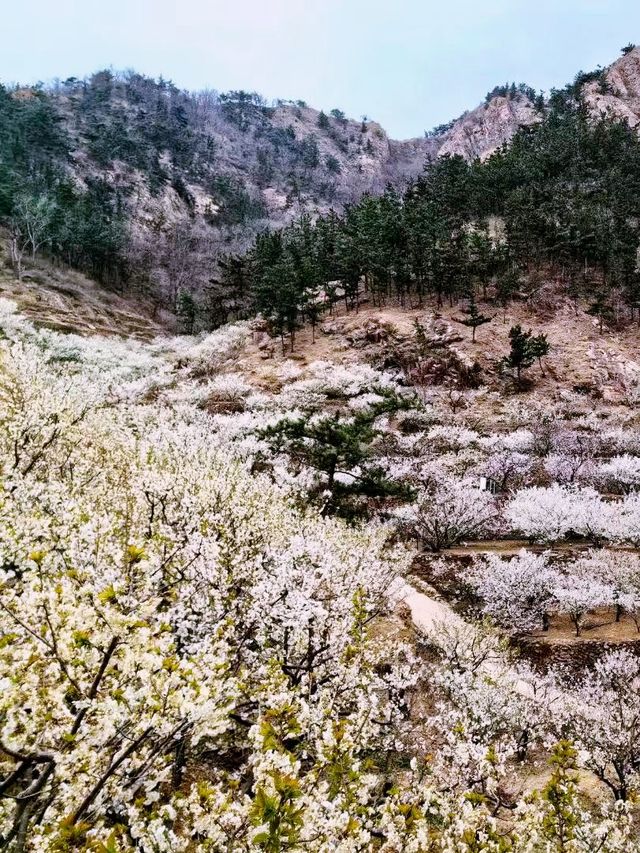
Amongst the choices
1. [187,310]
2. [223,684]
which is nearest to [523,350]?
[187,310]

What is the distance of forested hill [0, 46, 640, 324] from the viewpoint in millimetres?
92875

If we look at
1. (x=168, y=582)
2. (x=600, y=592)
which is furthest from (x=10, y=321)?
(x=600, y=592)

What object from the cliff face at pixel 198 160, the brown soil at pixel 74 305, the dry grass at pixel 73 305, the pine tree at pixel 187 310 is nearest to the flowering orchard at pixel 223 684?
the dry grass at pixel 73 305

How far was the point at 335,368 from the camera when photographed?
64750 millimetres

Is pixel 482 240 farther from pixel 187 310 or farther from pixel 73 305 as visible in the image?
pixel 73 305

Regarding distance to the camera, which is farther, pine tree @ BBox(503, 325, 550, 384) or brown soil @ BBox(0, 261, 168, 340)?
brown soil @ BBox(0, 261, 168, 340)

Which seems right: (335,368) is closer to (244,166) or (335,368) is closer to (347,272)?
(347,272)

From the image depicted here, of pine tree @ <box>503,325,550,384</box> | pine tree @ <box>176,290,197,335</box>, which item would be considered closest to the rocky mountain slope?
pine tree @ <box>503,325,550,384</box>

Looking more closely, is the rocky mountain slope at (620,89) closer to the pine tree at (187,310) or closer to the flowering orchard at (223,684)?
the pine tree at (187,310)

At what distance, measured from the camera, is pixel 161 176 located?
137 m

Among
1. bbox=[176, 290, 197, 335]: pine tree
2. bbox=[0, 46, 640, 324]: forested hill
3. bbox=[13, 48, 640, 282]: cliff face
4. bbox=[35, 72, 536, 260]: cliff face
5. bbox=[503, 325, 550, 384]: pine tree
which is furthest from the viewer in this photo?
bbox=[35, 72, 536, 260]: cliff face

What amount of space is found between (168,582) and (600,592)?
27706 mm

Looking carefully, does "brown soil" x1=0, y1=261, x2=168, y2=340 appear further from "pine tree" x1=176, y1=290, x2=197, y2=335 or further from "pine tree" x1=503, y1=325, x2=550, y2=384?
"pine tree" x1=503, y1=325, x2=550, y2=384

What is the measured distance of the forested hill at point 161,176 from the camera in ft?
305
